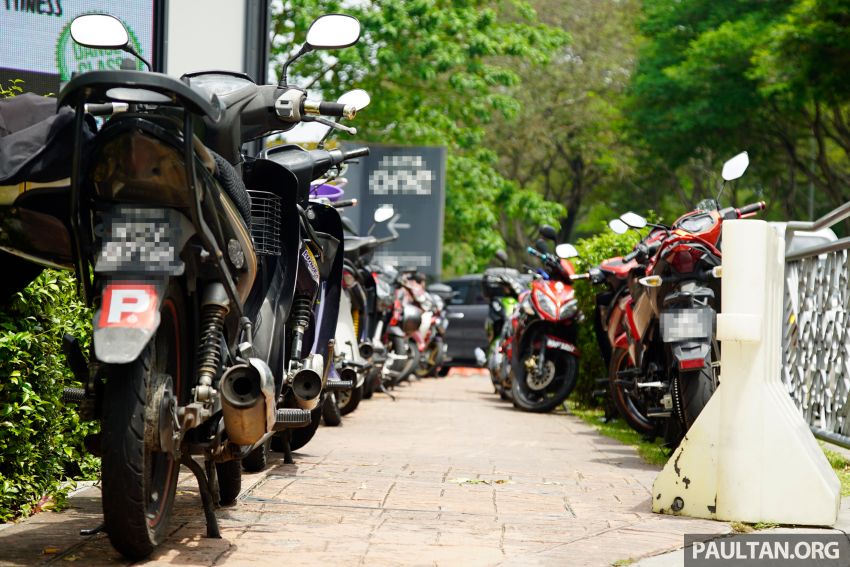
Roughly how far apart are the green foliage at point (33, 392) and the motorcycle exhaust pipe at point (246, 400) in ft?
3.21

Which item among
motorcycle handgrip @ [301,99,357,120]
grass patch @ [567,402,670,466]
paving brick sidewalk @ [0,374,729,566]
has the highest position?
motorcycle handgrip @ [301,99,357,120]

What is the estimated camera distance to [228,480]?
17.5 ft

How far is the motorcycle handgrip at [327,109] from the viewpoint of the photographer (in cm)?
493

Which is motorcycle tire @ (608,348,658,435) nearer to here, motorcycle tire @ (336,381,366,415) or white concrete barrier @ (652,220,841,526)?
motorcycle tire @ (336,381,366,415)

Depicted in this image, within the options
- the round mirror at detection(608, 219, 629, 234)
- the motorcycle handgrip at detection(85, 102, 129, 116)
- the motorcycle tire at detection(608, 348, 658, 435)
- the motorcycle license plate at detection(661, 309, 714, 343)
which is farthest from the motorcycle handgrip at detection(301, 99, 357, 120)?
the round mirror at detection(608, 219, 629, 234)

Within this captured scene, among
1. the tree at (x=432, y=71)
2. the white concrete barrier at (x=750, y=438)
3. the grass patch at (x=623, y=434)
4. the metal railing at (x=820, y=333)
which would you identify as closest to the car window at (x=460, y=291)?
the tree at (x=432, y=71)

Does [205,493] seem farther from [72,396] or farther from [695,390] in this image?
[695,390]

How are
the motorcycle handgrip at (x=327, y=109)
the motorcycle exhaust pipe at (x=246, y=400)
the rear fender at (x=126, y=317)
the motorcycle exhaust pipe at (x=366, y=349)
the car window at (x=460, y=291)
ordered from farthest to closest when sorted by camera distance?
the car window at (x=460, y=291)
the motorcycle exhaust pipe at (x=366, y=349)
the motorcycle handgrip at (x=327, y=109)
the motorcycle exhaust pipe at (x=246, y=400)
the rear fender at (x=126, y=317)

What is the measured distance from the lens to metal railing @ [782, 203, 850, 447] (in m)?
7.57

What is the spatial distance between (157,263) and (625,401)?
19.6ft

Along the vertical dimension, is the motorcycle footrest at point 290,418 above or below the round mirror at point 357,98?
below

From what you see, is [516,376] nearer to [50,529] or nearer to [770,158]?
[50,529]

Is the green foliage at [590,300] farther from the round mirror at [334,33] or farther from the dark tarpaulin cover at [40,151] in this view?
the dark tarpaulin cover at [40,151]

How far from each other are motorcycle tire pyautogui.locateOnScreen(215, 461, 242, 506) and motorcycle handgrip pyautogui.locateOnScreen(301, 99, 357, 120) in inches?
58.1
